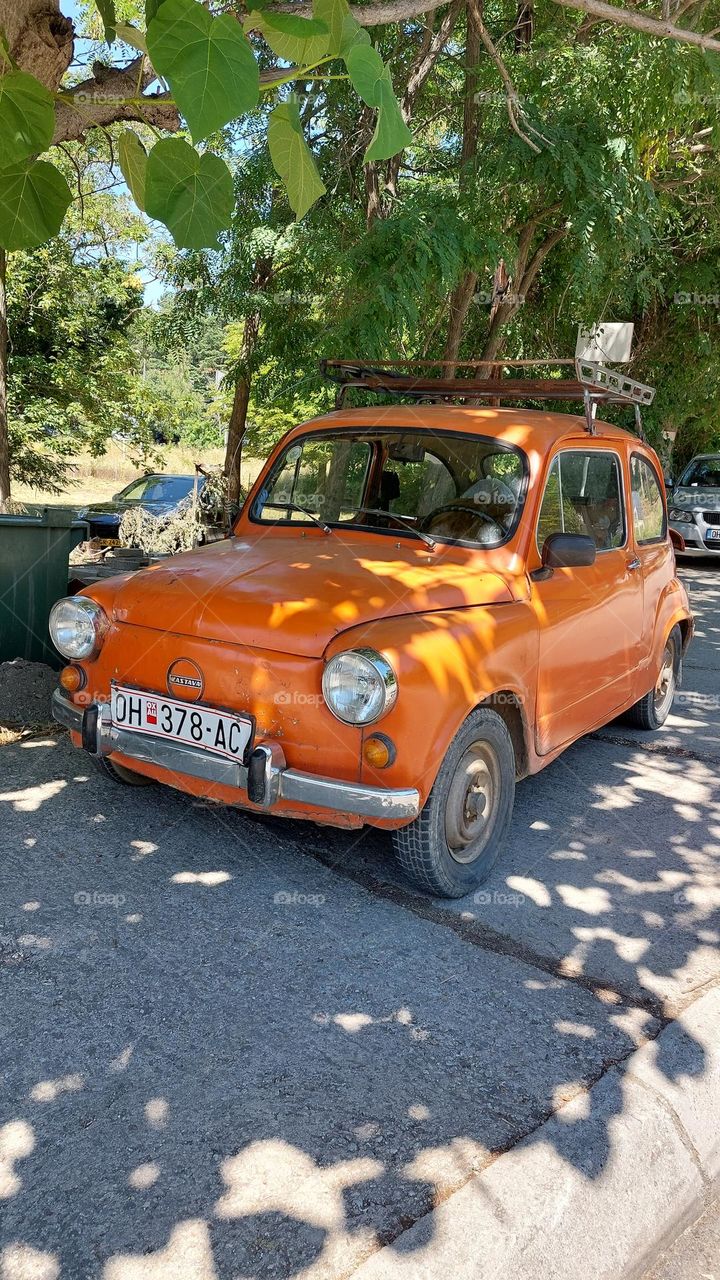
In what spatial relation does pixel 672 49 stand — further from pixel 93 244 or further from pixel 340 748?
pixel 93 244

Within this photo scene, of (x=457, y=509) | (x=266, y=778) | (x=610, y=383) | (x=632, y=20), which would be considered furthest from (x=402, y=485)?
(x=632, y=20)

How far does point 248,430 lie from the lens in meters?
22.5

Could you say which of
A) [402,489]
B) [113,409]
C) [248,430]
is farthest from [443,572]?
[248,430]

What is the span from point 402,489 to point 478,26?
4.04 m

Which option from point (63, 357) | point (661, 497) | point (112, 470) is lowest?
point (112, 470)

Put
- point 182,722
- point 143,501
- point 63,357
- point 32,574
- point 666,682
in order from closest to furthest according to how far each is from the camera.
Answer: point 182,722
point 32,574
point 666,682
point 143,501
point 63,357

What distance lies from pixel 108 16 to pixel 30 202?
84cm

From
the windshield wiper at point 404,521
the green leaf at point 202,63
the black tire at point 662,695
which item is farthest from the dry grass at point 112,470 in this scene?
the green leaf at point 202,63

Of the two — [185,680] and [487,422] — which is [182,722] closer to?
[185,680]

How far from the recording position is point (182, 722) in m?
3.84

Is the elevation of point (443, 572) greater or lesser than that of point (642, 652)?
greater

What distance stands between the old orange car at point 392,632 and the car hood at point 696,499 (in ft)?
Result: 38.4

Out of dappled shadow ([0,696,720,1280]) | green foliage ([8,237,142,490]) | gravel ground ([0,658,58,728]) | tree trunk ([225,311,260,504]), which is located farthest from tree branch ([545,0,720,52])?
green foliage ([8,237,142,490])

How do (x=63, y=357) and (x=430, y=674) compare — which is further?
(x=63, y=357)
